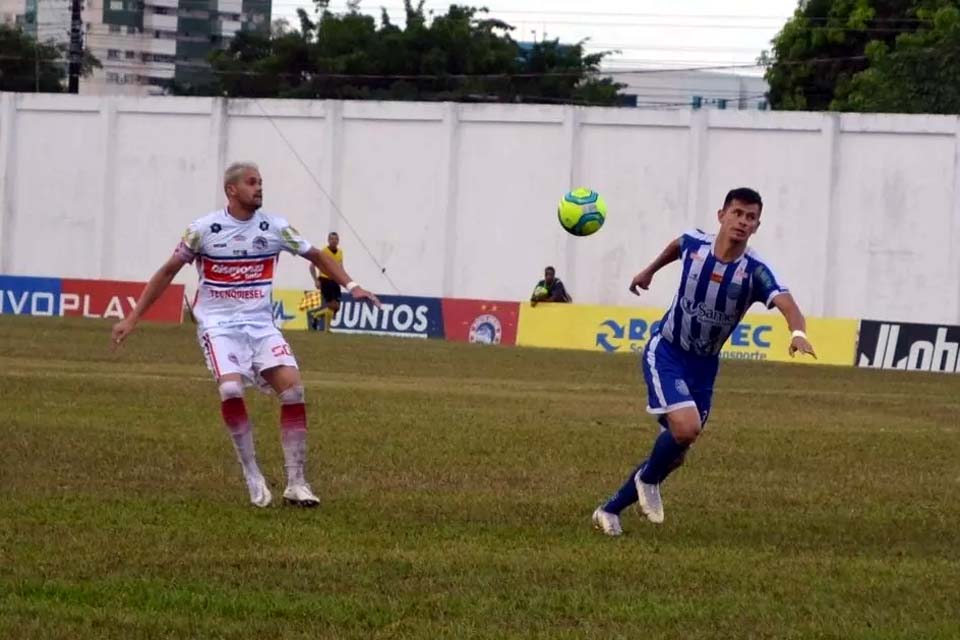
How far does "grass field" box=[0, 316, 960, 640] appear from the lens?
26.4ft

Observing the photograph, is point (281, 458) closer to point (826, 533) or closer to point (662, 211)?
point (826, 533)

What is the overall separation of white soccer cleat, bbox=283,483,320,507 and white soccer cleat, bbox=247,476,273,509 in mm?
121

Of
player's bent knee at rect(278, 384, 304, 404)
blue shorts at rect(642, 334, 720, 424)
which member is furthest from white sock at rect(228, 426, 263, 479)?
blue shorts at rect(642, 334, 720, 424)

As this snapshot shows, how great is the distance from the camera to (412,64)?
82.3 meters

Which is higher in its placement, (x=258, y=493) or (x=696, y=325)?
(x=696, y=325)

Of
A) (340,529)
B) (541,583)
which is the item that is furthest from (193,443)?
(541,583)

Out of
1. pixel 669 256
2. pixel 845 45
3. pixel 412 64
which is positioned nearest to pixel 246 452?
pixel 669 256

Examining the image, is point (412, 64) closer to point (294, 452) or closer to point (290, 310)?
point (290, 310)

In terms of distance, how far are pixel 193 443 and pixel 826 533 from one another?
6.03m

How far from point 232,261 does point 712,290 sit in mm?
2894

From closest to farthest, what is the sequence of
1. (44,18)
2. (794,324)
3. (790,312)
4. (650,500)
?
(794,324) < (790,312) < (650,500) < (44,18)

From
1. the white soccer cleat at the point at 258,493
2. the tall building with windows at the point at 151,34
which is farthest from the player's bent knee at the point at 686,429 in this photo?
the tall building with windows at the point at 151,34

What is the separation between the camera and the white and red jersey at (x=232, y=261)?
457 inches

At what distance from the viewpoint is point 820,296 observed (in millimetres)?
46719
